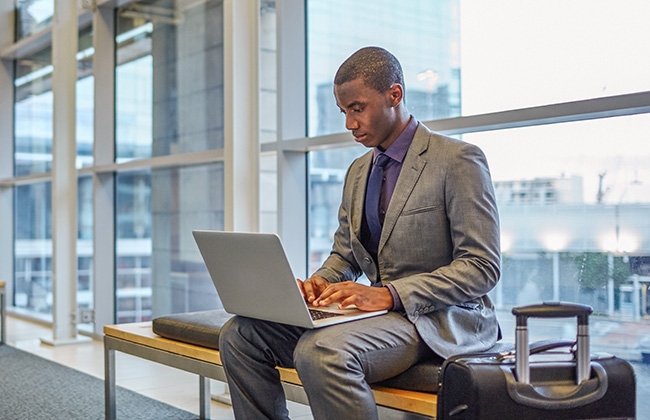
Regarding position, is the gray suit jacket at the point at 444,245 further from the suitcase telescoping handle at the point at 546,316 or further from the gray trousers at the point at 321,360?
the suitcase telescoping handle at the point at 546,316

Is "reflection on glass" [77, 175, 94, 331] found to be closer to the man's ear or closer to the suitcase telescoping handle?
the man's ear

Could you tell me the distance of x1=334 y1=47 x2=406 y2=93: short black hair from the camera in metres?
1.99

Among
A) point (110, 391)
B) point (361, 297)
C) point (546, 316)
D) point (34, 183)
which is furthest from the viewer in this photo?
point (34, 183)

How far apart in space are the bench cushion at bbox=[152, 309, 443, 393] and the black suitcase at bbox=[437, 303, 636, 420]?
206 millimetres

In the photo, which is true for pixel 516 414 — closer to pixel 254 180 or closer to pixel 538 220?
pixel 538 220

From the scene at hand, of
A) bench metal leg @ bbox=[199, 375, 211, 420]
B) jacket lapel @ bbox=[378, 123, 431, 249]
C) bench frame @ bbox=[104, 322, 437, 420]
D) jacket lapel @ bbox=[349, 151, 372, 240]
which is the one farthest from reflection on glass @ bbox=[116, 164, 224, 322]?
jacket lapel @ bbox=[378, 123, 431, 249]

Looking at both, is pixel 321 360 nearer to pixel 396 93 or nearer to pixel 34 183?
pixel 396 93

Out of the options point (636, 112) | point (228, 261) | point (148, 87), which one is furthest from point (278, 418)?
point (148, 87)

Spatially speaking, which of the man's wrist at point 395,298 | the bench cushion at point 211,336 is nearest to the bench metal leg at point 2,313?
the bench cushion at point 211,336

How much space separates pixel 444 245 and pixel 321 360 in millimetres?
465

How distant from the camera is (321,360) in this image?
167 centimetres

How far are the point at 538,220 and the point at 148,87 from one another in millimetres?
3004

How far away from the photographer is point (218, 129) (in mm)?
4129

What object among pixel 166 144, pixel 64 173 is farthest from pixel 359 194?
pixel 64 173
